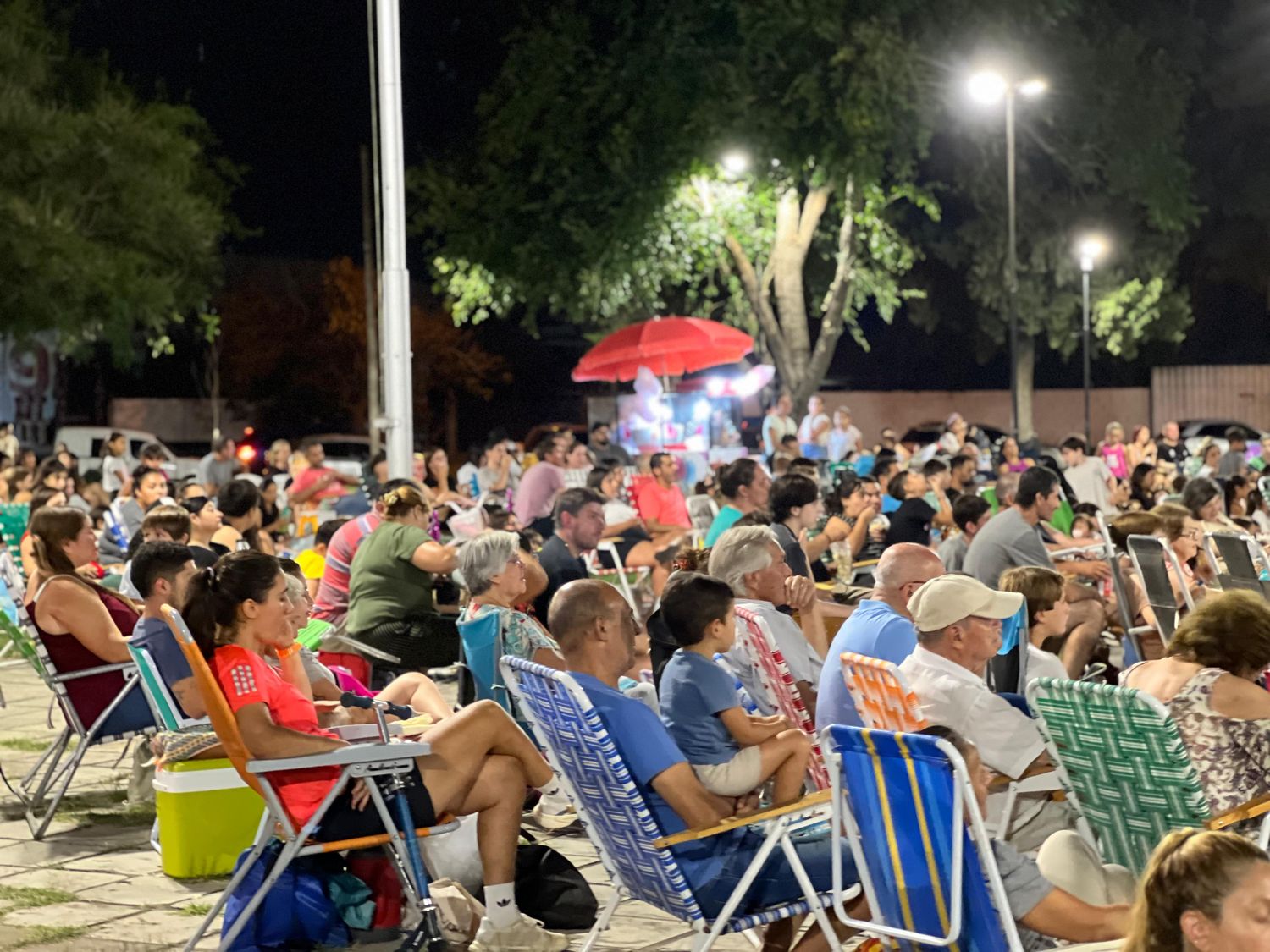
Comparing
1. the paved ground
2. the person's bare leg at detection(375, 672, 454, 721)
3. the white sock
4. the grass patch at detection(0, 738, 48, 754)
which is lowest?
the paved ground

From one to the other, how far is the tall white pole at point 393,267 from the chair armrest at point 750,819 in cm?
737

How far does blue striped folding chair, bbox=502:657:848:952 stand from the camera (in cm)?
495

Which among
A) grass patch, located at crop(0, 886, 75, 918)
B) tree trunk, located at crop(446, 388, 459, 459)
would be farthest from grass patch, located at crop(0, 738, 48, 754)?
tree trunk, located at crop(446, 388, 459, 459)

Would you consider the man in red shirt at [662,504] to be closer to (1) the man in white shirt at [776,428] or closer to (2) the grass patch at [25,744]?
(2) the grass patch at [25,744]

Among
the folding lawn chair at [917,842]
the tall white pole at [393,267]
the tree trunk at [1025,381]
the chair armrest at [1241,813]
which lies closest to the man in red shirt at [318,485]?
the tall white pole at [393,267]

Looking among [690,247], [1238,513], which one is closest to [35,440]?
[690,247]

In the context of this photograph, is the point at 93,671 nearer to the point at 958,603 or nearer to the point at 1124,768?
the point at 958,603

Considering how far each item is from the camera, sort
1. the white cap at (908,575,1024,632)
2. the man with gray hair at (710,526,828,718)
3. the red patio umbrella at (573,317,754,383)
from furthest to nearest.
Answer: the red patio umbrella at (573,317,754,383)
the man with gray hair at (710,526,828,718)
the white cap at (908,575,1024,632)

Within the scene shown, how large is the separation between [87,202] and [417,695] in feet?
86.8

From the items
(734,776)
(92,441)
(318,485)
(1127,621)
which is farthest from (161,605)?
(92,441)

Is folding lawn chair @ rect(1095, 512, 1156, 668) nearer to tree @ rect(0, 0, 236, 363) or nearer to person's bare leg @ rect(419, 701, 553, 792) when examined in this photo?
person's bare leg @ rect(419, 701, 553, 792)

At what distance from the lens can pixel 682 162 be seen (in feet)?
89.4

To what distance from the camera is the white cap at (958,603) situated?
18.1 ft

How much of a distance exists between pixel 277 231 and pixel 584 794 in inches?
2134
